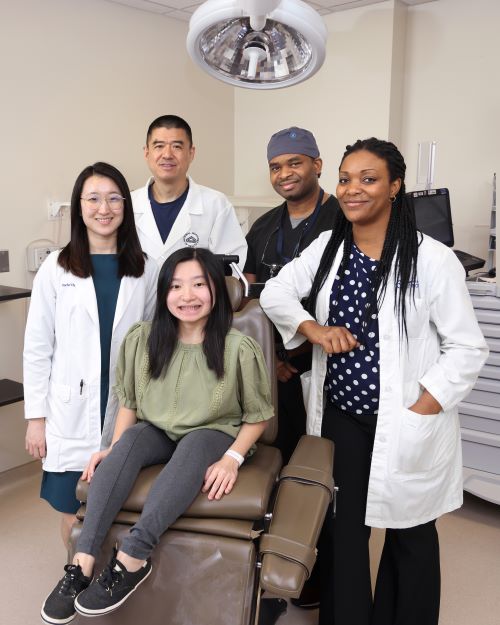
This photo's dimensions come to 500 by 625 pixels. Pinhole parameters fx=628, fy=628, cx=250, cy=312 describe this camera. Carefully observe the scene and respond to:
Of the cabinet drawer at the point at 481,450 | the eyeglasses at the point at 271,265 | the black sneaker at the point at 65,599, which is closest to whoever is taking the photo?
the black sneaker at the point at 65,599

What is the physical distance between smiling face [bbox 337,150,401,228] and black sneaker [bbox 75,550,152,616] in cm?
94

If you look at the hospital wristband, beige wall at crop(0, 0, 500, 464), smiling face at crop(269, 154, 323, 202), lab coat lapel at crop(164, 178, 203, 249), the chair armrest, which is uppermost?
beige wall at crop(0, 0, 500, 464)

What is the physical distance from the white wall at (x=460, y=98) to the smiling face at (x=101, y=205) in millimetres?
1960

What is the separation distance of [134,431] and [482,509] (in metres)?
1.72

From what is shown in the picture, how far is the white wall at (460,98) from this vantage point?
115 inches

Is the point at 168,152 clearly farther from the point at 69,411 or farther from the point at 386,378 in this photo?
the point at 386,378

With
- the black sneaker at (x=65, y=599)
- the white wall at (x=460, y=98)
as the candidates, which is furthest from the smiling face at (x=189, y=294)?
the white wall at (x=460, y=98)

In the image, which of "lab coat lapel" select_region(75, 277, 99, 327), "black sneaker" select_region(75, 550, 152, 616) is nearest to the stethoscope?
"lab coat lapel" select_region(75, 277, 99, 327)

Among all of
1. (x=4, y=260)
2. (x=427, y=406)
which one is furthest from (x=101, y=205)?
(x=4, y=260)

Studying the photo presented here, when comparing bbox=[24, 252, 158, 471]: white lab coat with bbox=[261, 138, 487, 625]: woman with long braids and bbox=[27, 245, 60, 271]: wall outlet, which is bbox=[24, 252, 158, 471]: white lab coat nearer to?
bbox=[261, 138, 487, 625]: woman with long braids

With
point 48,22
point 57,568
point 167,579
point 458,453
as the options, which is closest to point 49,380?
point 167,579

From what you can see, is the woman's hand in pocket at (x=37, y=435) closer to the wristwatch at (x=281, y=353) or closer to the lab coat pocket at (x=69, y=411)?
the lab coat pocket at (x=69, y=411)

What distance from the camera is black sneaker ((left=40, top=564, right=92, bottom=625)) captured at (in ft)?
4.27

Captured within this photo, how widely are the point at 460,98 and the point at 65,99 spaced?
1851mm
